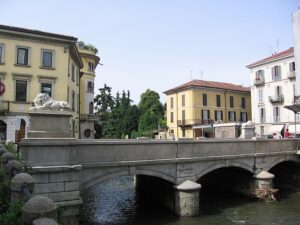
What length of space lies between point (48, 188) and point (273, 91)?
39.3 meters

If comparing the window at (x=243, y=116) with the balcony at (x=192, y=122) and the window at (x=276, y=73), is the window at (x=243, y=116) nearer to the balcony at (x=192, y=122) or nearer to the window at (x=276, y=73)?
the balcony at (x=192, y=122)

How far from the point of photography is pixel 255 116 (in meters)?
46.4

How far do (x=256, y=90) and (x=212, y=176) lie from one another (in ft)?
89.7

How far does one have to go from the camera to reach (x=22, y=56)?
26953 millimetres

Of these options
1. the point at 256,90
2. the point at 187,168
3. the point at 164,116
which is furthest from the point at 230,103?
the point at 187,168

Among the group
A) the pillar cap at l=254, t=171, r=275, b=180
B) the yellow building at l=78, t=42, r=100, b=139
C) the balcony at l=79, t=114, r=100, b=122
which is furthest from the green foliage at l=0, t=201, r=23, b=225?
the yellow building at l=78, t=42, r=100, b=139

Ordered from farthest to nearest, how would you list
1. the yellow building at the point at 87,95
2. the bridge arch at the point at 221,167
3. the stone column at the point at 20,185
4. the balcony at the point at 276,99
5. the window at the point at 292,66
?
the balcony at the point at 276,99, the window at the point at 292,66, the yellow building at the point at 87,95, the bridge arch at the point at 221,167, the stone column at the point at 20,185

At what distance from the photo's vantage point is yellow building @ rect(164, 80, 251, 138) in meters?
50.8

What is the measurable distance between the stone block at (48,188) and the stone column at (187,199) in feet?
18.3

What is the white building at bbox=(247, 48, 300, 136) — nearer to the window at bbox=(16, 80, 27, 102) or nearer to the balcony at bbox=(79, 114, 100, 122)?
the balcony at bbox=(79, 114, 100, 122)

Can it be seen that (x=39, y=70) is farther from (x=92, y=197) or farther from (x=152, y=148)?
(x=152, y=148)

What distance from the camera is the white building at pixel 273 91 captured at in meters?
41.3

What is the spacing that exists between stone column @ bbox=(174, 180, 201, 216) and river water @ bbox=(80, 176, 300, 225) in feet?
1.15

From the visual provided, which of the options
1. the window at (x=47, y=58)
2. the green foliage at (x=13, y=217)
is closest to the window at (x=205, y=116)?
the window at (x=47, y=58)
